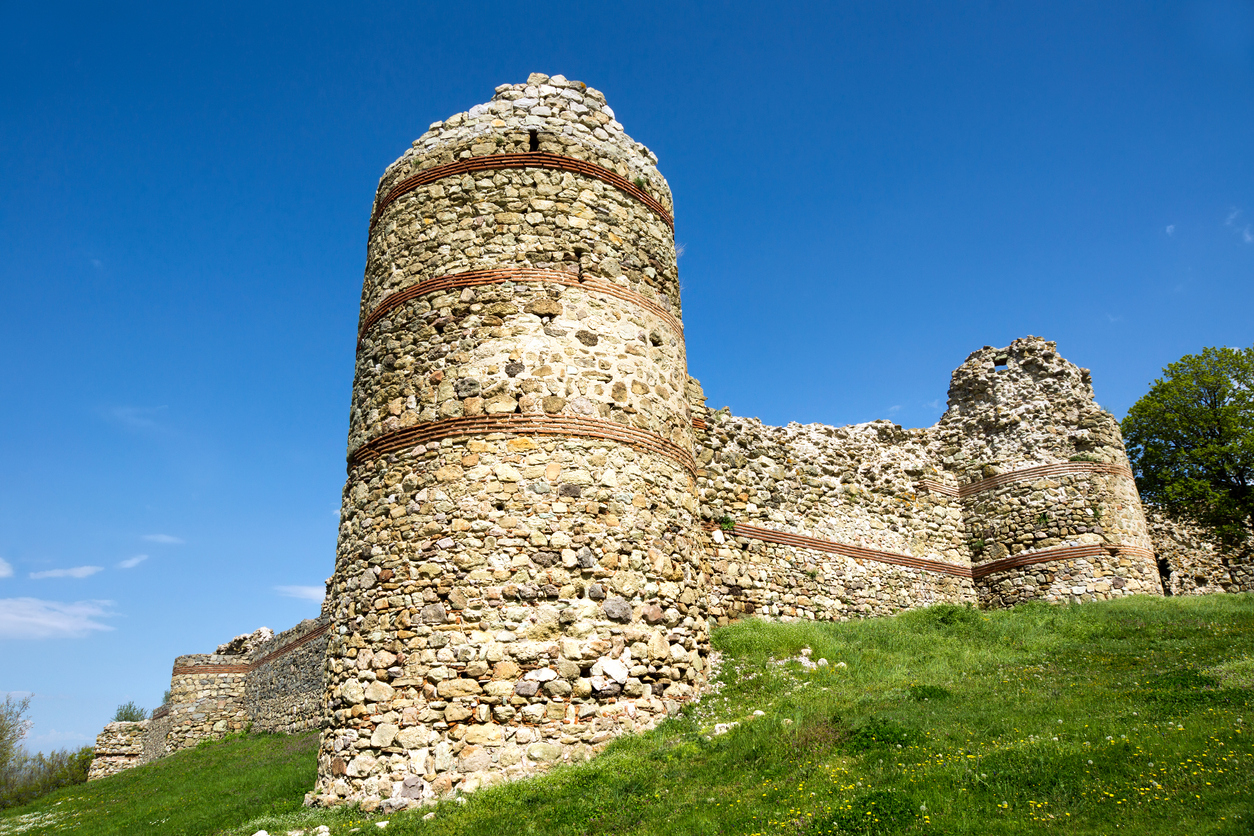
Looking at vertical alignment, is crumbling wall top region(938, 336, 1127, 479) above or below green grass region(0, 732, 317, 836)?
above

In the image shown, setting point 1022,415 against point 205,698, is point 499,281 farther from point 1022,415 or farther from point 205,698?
point 205,698

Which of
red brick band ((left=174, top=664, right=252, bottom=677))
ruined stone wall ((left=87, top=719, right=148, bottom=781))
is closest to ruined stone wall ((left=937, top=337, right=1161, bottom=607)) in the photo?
red brick band ((left=174, top=664, right=252, bottom=677))

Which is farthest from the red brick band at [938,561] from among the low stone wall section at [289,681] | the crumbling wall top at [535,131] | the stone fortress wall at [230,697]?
the stone fortress wall at [230,697]

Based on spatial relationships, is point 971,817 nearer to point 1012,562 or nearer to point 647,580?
point 647,580

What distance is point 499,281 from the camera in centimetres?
973

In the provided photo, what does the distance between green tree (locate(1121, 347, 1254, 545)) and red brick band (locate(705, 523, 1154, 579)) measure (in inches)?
255

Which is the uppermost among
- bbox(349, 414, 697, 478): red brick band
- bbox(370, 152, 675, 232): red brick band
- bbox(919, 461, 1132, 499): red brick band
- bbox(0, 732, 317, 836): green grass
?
bbox(370, 152, 675, 232): red brick band

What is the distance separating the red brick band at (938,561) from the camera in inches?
531

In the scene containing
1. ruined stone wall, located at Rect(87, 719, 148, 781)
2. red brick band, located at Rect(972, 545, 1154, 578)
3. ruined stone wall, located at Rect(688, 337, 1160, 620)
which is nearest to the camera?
ruined stone wall, located at Rect(688, 337, 1160, 620)

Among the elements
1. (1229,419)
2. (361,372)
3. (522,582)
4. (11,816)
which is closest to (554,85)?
(361,372)

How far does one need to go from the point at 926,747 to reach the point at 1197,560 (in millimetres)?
18070

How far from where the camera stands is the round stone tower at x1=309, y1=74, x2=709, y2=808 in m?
8.09

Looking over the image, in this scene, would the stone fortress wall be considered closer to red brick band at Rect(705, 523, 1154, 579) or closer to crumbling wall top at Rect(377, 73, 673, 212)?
red brick band at Rect(705, 523, 1154, 579)

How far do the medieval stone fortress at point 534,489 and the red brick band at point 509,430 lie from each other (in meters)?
0.02
